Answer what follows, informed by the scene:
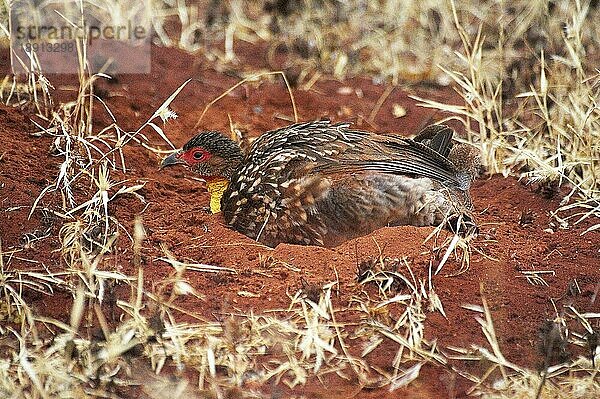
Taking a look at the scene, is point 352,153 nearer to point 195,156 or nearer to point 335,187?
point 335,187

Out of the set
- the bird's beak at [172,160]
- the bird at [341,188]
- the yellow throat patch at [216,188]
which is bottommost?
the yellow throat patch at [216,188]

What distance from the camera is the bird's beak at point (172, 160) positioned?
17.3ft

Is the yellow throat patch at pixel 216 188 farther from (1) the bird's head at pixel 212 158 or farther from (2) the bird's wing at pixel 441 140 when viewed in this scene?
(2) the bird's wing at pixel 441 140

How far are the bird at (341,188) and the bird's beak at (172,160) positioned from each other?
48 cm

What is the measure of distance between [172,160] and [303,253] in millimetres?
1206

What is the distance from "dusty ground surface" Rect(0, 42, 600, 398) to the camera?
385cm

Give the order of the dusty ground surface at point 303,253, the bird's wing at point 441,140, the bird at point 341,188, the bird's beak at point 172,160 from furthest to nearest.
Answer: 1. the bird's beak at point 172,160
2. the bird's wing at point 441,140
3. the bird at point 341,188
4. the dusty ground surface at point 303,253

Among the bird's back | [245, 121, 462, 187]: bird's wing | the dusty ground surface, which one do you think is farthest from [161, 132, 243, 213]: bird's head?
the bird's back

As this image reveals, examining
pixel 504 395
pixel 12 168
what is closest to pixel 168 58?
pixel 12 168

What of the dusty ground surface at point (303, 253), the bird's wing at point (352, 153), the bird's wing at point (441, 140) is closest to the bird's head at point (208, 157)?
the dusty ground surface at point (303, 253)

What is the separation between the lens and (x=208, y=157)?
534cm

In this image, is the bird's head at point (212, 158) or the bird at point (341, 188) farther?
the bird's head at point (212, 158)

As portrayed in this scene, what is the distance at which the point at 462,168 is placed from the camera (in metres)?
4.99

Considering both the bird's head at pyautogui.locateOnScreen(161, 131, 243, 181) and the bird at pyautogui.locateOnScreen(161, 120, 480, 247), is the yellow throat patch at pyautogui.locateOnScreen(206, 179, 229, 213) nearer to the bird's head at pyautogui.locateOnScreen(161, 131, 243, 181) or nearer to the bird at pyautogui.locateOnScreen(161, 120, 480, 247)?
the bird's head at pyautogui.locateOnScreen(161, 131, 243, 181)
